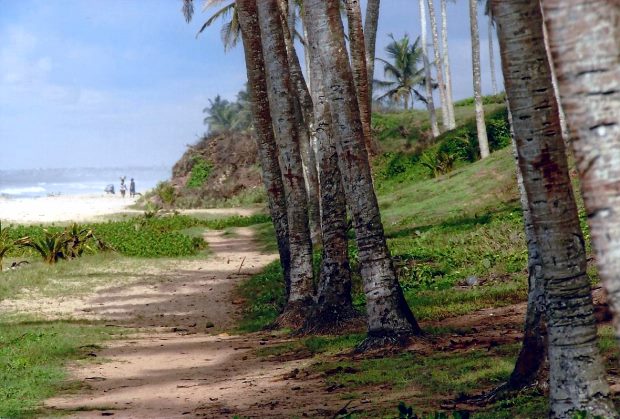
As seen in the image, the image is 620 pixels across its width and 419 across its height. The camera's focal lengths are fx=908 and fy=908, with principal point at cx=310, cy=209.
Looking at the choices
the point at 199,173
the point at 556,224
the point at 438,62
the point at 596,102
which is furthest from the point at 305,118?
the point at 199,173

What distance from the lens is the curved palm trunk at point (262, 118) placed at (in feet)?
51.2

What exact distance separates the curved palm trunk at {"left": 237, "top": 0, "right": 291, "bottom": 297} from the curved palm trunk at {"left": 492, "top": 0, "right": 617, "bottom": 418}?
378 inches

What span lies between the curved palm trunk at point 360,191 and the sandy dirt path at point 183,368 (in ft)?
4.16

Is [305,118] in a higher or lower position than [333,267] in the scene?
higher

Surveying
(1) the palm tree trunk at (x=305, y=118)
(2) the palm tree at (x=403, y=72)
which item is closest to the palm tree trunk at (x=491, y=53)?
(2) the palm tree at (x=403, y=72)

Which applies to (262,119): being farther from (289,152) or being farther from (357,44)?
(357,44)

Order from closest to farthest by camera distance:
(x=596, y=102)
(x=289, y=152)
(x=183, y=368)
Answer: (x=596, y=102)
(x=183, y=368)
(x=289, y=152)

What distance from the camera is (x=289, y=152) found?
14.9 metres

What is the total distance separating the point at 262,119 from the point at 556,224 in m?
9.99

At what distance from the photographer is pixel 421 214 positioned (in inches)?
998

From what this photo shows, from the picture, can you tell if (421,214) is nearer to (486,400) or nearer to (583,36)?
(486,400)

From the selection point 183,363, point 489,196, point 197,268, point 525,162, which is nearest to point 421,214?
point 489,196

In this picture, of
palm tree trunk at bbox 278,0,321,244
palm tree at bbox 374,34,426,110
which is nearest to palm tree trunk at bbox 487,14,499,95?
palm tree at bbox 374,34,426,110

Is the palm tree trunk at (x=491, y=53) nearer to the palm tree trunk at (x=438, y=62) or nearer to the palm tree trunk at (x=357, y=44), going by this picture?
the palm tree trunk at (x=438, y=62)
